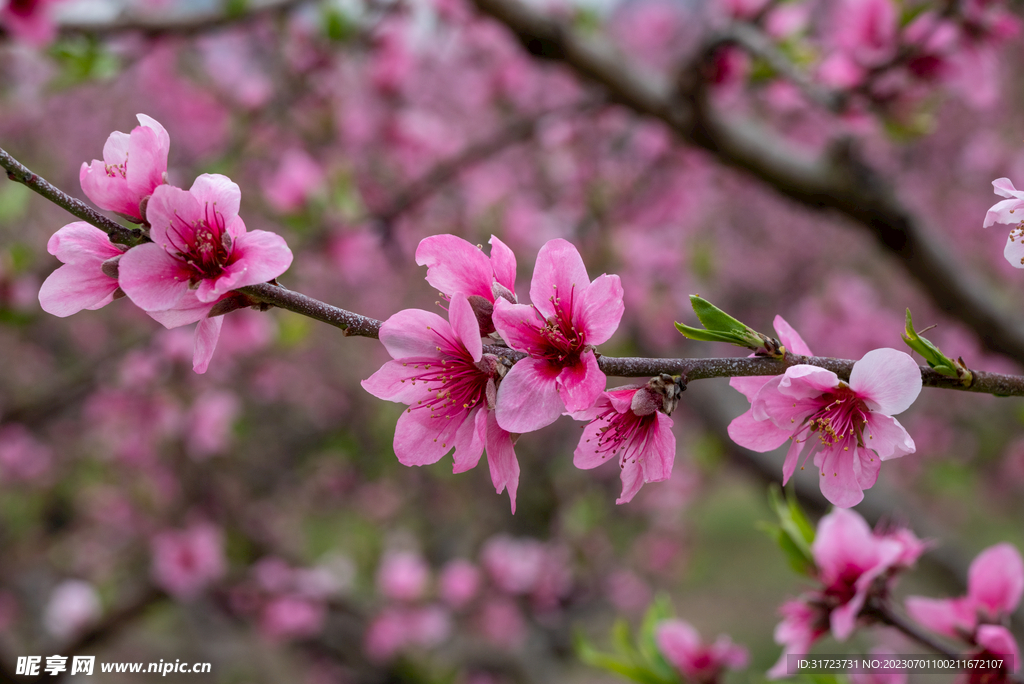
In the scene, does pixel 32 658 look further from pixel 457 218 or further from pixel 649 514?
pixel 649 514

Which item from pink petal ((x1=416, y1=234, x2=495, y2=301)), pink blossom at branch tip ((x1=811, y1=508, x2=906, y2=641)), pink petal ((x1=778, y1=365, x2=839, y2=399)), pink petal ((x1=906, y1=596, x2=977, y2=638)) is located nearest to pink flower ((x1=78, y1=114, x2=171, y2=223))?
pink petal ((x1=416, y1=234, x2=495, y2=301))

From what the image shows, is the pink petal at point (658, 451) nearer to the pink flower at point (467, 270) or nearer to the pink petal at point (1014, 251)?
the pink flower at point (467, 270)

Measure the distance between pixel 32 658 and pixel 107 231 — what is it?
2472mm

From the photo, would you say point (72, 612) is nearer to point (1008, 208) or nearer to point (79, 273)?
point (79, 273)

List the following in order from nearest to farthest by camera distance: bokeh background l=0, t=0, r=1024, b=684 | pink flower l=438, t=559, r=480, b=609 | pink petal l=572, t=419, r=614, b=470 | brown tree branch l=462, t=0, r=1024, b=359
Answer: pink petal l=572, t=419, r=614, b=470
brown tree branch l=462, t=0, r=1024, b=359
bokeh background l=0, t=0, r=1024, b=684
pink flower l=438, t=559, r=480, b=609

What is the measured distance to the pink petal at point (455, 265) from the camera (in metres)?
0.76

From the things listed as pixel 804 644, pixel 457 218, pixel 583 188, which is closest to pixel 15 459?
pixel 457 218

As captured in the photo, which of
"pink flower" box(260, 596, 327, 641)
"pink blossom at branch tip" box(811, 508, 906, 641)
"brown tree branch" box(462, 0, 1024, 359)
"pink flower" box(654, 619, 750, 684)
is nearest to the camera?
"pink blossom at branch tip" box(811, 508, 906, 641)

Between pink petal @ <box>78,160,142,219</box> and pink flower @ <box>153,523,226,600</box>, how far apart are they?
10.3 ft

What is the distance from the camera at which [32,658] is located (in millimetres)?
2387

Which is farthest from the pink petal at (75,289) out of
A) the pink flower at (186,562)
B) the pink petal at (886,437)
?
the pink flower at (186,562)

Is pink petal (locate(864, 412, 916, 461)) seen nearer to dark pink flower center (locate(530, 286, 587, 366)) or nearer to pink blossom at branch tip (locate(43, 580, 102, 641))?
dark pink flower center (locate(530, 286, 587, 366))

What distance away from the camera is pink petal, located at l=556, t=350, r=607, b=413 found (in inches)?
26.5

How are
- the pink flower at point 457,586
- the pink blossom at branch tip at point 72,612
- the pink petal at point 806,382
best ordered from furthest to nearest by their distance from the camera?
Answer: 1. the pink flower at point 457,586
2. the pink blossom at branch tip at point 72,612
3. the pink petal at point 806,382
